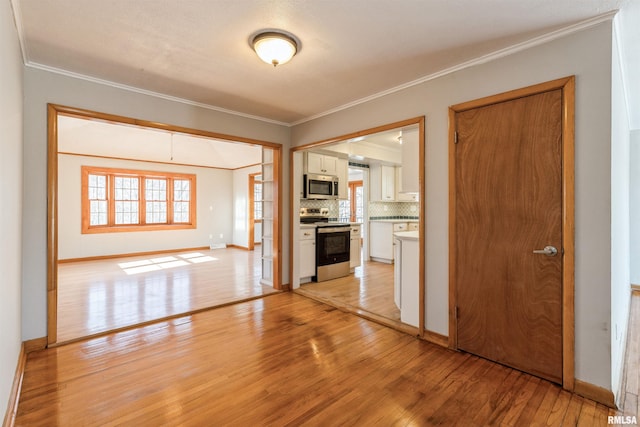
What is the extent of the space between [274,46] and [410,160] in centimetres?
184

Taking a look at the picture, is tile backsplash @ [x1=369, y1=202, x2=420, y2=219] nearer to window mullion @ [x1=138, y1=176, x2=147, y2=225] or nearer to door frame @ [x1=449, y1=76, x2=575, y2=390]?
door frame @ [x1=449, y1=76, x2=575, y2=390]

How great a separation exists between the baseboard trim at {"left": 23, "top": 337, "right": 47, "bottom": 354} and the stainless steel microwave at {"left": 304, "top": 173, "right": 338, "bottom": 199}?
11.7 feet

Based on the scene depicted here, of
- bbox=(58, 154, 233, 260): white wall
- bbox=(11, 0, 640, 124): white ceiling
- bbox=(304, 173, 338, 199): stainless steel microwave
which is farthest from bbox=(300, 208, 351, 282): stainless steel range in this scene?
bbox=(58, 154, 233, 260): white wall

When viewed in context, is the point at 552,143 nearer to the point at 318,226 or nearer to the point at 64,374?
the point at 318,226

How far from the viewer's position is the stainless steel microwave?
5.21 m

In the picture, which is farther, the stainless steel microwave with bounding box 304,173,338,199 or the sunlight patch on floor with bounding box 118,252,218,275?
the sunlight patch on floor with bounding box 118,252,218,275

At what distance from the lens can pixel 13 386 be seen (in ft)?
6.48

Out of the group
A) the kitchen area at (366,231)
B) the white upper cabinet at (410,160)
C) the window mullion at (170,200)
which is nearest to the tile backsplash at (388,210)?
the kitchen area at (366,231)

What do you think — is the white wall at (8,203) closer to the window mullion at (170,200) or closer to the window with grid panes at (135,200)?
the window with grid panes at (135,200)

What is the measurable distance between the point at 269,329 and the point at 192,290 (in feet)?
6.21

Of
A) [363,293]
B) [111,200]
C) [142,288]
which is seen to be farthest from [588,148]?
[111,200]

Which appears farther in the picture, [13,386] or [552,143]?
[552,143]

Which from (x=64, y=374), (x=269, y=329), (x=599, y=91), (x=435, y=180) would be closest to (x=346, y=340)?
(x=269, y=329)

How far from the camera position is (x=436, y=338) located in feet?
9.30
